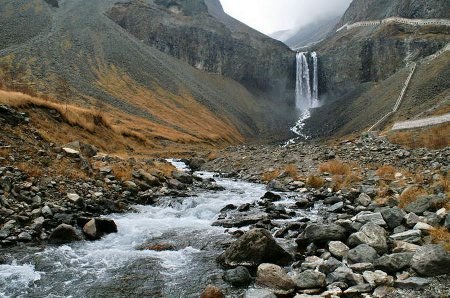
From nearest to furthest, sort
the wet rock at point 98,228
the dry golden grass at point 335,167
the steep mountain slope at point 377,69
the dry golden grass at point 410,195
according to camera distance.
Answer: the wet rock at point 98,228 → the dry golden grass at point 410,195 → the dry golden grass at point 335,167 → the steep mountain slope at point 377,69

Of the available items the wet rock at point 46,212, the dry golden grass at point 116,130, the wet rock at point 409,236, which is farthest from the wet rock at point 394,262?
the dry golden grass at point 116,130

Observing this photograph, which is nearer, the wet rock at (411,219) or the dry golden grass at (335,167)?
the wet rock at (411,219)

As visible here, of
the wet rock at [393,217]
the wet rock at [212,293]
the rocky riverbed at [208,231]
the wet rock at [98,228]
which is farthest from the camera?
the wet rock at [98,228]

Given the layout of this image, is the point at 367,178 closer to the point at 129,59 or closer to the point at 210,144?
the point at 210,144

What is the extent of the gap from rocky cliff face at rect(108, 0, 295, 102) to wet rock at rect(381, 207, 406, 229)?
125m

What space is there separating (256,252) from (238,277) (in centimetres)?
118

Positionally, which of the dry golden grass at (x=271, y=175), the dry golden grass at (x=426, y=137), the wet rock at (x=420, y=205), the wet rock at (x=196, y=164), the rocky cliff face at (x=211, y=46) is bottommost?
the wet rock at (x=420, y=205)

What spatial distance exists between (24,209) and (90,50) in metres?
90.8

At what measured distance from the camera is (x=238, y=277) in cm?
1008

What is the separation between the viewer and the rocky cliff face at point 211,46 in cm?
13488

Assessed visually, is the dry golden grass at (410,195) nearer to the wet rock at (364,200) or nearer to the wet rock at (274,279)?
the wet rock at (364,200)

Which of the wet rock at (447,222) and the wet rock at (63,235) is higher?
the wet rock at (447,222)

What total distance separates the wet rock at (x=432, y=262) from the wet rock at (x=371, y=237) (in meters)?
1.48

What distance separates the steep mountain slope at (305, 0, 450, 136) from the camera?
2692 inches
